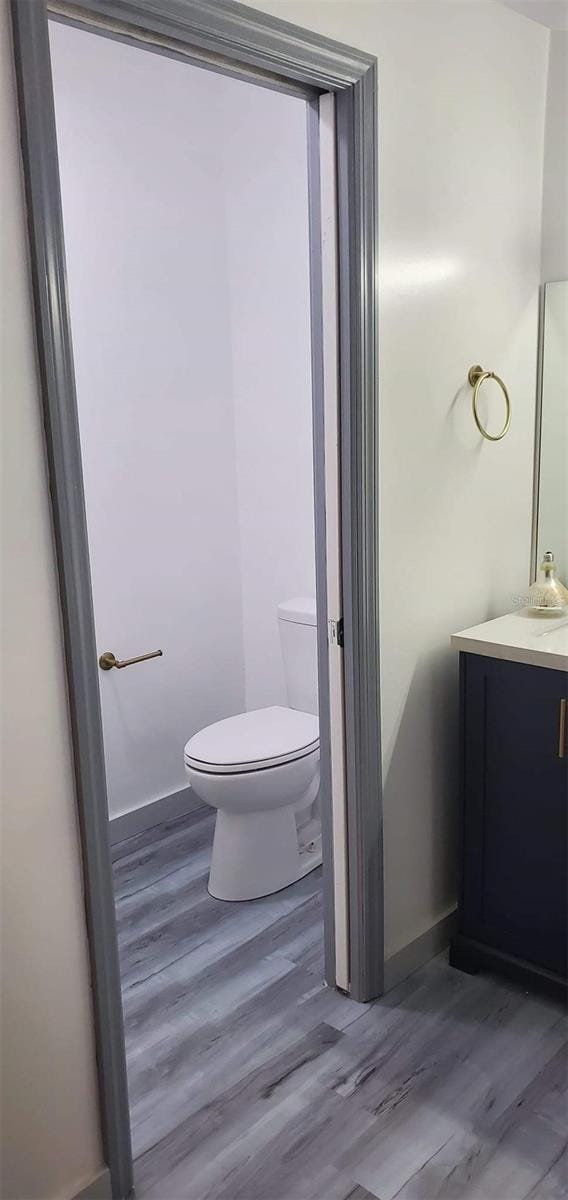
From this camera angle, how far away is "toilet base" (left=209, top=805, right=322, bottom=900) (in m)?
2.57

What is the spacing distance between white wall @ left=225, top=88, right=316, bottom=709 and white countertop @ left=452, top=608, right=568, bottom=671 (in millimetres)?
872

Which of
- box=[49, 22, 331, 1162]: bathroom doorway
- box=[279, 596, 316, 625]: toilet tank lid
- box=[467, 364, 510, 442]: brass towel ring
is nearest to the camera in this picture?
box=[467, 364, 510, 442]: brass towel ring

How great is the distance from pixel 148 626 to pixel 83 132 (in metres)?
1.47

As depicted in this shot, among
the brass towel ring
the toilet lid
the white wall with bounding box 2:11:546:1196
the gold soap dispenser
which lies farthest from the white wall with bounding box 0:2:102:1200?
the gold soap dispenser

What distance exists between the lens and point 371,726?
2.01 meters

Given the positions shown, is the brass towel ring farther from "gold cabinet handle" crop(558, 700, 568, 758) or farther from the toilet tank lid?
the toilet tank lid

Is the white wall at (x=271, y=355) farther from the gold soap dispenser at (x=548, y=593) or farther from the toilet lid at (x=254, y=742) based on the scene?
the gold soap dispenser at (x=548, y=593)

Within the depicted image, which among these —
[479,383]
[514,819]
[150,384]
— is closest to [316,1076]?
[514,819]

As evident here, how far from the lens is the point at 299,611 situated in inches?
109

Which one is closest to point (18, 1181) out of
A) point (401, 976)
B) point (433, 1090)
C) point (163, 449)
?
point (433, 1090)

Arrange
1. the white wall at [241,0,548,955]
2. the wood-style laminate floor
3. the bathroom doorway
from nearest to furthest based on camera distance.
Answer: the wood-style laminate floor, the white wall at [241,0,548,955], the bathroom doorway

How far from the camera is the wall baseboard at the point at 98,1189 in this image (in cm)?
156

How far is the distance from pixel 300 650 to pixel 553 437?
3.19 feet

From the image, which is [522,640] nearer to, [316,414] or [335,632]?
[335,632]
